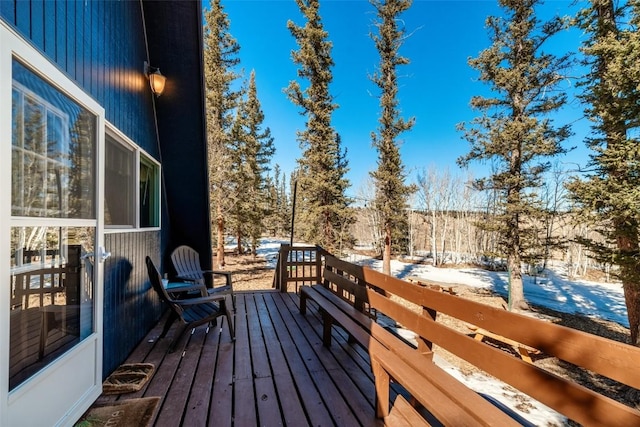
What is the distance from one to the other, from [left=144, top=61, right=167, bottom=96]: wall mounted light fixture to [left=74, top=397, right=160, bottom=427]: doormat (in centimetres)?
317

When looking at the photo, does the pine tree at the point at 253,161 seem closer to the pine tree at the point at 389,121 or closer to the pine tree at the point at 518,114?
the pine tree at the point at 389,121

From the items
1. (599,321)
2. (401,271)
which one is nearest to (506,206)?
(599,321)

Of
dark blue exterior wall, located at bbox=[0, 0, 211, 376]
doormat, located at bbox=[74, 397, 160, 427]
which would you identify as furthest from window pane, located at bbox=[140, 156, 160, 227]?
doormat, located at bbox=[74, 397, 160, 427]

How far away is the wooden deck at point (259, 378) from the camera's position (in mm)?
1766

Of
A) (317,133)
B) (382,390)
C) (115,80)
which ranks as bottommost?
(382,390)

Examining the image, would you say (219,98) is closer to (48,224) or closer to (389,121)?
(389,121)

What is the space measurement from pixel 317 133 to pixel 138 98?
26.3 feet

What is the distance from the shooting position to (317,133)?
1073 centimetres

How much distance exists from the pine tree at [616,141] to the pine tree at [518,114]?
2667mm

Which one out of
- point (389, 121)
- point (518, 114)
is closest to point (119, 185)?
point (389, 121)

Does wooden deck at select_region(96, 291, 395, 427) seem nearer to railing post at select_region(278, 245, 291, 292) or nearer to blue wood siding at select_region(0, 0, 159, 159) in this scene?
railing post at select_region(278, 245, 291, 292)

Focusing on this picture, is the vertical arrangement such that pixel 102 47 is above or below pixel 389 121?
below

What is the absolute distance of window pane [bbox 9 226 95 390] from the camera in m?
1.35

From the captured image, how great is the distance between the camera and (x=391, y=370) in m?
1.54
